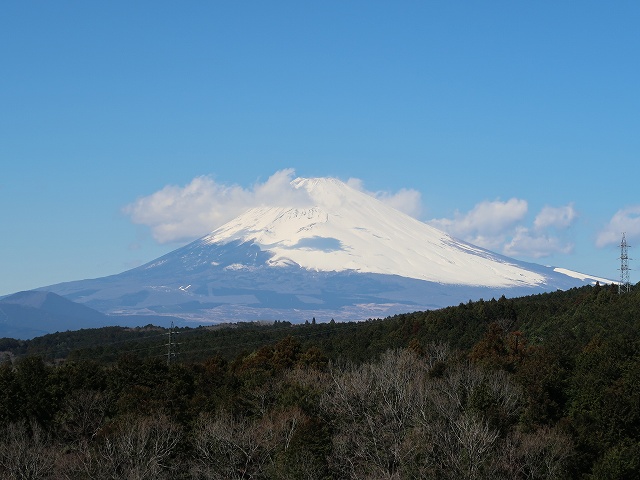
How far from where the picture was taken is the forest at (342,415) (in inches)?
1534

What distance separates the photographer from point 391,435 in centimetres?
4241

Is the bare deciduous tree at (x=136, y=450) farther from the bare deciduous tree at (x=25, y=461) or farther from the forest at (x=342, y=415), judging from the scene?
the bare deciduous tree at (x=25, y=461)

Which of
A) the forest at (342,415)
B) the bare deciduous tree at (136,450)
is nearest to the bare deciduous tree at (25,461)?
the forest at (342,415)

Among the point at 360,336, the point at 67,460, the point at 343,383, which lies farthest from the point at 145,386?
the point at 360,336

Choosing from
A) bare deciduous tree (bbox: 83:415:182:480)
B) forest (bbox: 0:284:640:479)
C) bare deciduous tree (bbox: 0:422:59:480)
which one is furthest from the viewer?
forest (bbox: 0:284:640:479)

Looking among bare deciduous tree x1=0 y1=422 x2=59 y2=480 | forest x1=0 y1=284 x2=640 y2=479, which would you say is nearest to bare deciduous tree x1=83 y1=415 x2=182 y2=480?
forest x1=0 y1=284 x2=640 y2=479

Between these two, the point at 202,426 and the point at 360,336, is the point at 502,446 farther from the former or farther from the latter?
the point at 360,336

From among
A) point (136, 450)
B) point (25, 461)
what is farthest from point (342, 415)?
point (25, 461)

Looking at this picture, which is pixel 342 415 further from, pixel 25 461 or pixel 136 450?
pixel 25 461

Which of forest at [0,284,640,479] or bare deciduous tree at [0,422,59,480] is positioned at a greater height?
forest at [0,284,640,479]

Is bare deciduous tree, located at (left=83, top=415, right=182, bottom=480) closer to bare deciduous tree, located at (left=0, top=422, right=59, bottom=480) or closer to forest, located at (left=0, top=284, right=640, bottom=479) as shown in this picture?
forest, located at (left=0, top=284, right=640, bottom=479)

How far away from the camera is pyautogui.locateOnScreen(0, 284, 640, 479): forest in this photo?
128 ft

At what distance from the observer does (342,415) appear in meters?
48.1

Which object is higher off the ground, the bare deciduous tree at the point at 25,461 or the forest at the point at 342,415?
the forest at the point at 342,415
